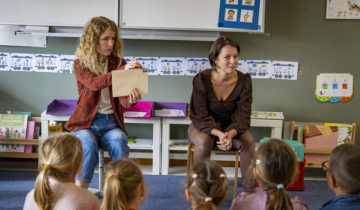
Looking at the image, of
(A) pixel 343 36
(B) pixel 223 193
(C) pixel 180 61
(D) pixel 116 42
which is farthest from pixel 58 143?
(A) pixel 343 36

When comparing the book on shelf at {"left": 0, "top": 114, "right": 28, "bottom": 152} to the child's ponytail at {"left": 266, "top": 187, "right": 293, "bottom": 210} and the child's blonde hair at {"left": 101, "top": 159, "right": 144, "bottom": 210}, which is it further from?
the child's ponytail at {"left": 266, "top": 187, "right": 293, "bottom": 210}

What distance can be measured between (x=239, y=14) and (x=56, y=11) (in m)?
1.43

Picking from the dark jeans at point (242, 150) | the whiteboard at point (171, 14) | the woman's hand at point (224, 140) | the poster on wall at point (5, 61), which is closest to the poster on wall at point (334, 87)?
the whiteboard at point (171, 14)

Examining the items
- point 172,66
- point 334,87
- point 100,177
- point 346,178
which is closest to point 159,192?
point 100,177

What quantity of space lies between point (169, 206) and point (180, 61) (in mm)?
1297

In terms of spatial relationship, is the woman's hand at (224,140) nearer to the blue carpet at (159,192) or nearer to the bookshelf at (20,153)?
the blue carpet at (159,192)

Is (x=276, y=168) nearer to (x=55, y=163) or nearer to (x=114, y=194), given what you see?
(x=114, y=194)

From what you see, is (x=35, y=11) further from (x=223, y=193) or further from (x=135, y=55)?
(x=223, y=193)

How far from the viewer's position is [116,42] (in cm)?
236

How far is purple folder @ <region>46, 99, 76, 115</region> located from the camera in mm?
2960

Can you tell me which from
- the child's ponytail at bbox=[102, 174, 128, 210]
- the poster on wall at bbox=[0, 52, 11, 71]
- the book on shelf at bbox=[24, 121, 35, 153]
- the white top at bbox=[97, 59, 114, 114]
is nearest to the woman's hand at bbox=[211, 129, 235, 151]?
the white top at bbox=[97, 59, 114, 114]

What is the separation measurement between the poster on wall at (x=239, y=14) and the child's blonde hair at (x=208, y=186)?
6.04 feet

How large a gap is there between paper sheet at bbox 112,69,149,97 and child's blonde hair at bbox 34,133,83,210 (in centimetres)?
73

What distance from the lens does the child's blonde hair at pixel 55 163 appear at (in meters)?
1.35
